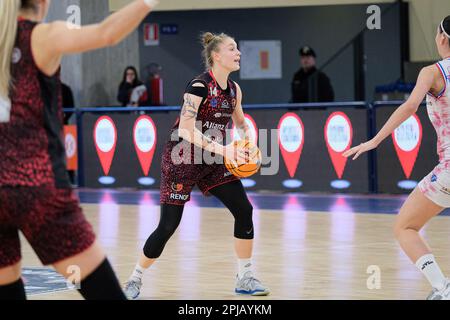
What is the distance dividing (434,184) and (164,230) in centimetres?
229

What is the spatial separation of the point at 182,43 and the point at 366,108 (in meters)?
11.3

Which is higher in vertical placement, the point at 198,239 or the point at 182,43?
the point at 182,43

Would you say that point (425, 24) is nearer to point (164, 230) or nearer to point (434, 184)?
point (164, 230)

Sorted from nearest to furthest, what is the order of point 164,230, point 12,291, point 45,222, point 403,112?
point 45,222, point 12,291, point 403,112, point 164,230

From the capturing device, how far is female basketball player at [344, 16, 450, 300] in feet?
22.8

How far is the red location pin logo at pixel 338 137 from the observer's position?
16328mm

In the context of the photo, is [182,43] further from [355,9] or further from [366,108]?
[366,108]

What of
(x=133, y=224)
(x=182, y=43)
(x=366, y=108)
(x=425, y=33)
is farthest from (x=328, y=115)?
(x=182, y=43)

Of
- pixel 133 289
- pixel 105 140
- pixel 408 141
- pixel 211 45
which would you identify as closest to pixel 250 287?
pixel 133 289

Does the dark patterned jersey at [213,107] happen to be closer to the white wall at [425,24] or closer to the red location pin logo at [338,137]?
the red location pin logo at [338,137]

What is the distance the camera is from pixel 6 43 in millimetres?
4355

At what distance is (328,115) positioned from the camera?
16.6 meters

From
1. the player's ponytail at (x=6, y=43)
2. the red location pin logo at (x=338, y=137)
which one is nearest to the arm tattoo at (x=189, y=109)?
the player's ponytail at (x=6, y=43)

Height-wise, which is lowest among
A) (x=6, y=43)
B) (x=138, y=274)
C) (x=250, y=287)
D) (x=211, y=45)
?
(x=250, y=287)
